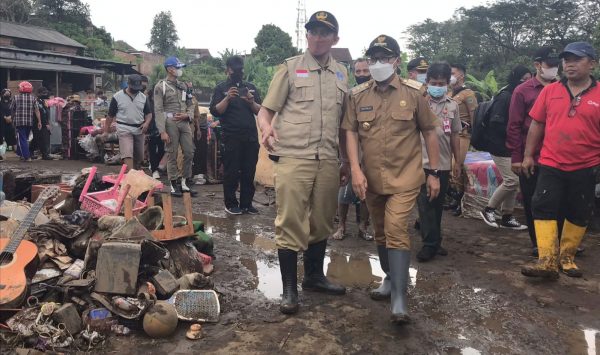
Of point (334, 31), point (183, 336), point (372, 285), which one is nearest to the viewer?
point (183, 336)

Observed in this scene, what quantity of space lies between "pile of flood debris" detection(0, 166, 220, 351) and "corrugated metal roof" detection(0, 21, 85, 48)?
30.8 metres

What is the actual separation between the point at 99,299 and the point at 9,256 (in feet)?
2.43

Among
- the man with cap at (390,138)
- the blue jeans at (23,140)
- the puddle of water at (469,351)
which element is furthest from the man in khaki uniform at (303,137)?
the blue jeans at (23,140)

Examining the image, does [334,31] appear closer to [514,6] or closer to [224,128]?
[224,128]

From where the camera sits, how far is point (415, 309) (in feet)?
12.3

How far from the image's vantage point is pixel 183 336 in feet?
10.5

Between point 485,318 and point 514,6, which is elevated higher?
point 514,6

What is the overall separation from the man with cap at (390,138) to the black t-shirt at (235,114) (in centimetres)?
303

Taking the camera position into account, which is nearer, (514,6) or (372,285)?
(372,285)

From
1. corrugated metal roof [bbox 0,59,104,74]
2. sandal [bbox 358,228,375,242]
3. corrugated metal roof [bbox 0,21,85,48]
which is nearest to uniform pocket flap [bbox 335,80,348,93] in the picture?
sandal [bbox 358,228,375,242]

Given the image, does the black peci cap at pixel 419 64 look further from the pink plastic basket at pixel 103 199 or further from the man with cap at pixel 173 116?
the pink plastic basket at pixel 103 199

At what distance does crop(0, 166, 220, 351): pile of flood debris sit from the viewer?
3078 millimetres

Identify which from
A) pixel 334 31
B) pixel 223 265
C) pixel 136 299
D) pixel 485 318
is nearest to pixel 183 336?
pixel 136 299

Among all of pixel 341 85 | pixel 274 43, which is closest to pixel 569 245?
pixel 341 85
